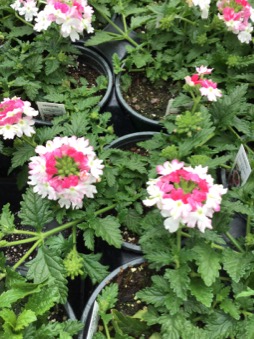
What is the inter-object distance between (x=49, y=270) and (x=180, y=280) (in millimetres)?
452

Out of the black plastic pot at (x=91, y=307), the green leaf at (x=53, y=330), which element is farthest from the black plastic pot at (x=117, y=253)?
the green leaf at (x=53, y=330)

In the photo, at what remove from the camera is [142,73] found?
7.43 ft

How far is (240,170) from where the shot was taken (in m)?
1.61

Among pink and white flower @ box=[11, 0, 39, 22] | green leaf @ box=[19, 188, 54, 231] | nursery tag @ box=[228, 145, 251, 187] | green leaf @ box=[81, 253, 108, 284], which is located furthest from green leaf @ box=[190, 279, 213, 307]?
pink and white flower @ box=[11, 0, 39, 22]

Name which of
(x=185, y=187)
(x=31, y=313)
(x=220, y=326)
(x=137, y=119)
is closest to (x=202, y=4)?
(x=137, y=119)

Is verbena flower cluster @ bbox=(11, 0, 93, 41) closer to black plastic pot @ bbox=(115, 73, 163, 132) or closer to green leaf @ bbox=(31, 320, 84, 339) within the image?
black plastic pot @ bbox=(115, 73, 163, 132)

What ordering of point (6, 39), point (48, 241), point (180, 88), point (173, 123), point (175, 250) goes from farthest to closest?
point (6, 39) < point (180, 88) < point (173, 123) < point (48, 241) < point (175, 250)

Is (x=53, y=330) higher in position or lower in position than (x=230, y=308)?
higher

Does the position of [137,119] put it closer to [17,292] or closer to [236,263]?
[236,263]

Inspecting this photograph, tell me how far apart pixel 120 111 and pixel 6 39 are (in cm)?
80

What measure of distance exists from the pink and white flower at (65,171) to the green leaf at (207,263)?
1.42 feet

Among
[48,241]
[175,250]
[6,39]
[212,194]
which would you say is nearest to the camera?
[212,194]

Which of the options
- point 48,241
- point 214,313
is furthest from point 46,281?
point 214,313

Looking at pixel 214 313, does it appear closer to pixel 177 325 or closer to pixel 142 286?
pixel 177 325
